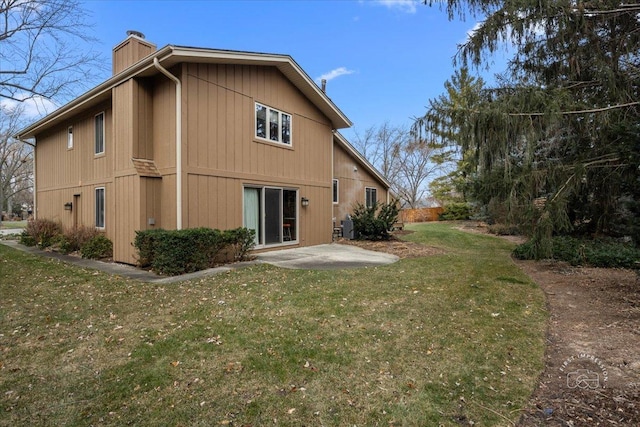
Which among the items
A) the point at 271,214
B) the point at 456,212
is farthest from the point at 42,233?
the point at 456,212

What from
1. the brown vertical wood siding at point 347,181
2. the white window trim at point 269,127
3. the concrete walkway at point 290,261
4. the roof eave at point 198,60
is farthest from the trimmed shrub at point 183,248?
the brown vertical wood siding at point 347,181

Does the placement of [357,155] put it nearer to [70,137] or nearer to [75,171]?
[75,171]

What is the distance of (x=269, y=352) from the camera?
3.59 metres

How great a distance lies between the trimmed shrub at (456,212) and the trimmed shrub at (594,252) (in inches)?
633

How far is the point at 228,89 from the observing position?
948cm

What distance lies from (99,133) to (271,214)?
19.9ft

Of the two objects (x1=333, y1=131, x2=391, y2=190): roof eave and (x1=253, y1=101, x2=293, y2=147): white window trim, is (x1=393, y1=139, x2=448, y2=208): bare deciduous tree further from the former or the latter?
(x1=253, y1=101, x2=293, y2=147): white window trim

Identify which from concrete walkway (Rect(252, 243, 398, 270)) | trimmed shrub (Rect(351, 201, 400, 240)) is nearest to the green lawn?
concrete walkway (Rect(252, 243, 398, 270))

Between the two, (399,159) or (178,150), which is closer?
(178,150)

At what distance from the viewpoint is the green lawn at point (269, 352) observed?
266cm

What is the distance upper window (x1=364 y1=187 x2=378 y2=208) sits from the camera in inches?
680

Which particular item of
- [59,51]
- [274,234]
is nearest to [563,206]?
[274,234]

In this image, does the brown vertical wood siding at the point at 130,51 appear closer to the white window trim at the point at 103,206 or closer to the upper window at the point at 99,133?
the upper window at the point at 99,133
